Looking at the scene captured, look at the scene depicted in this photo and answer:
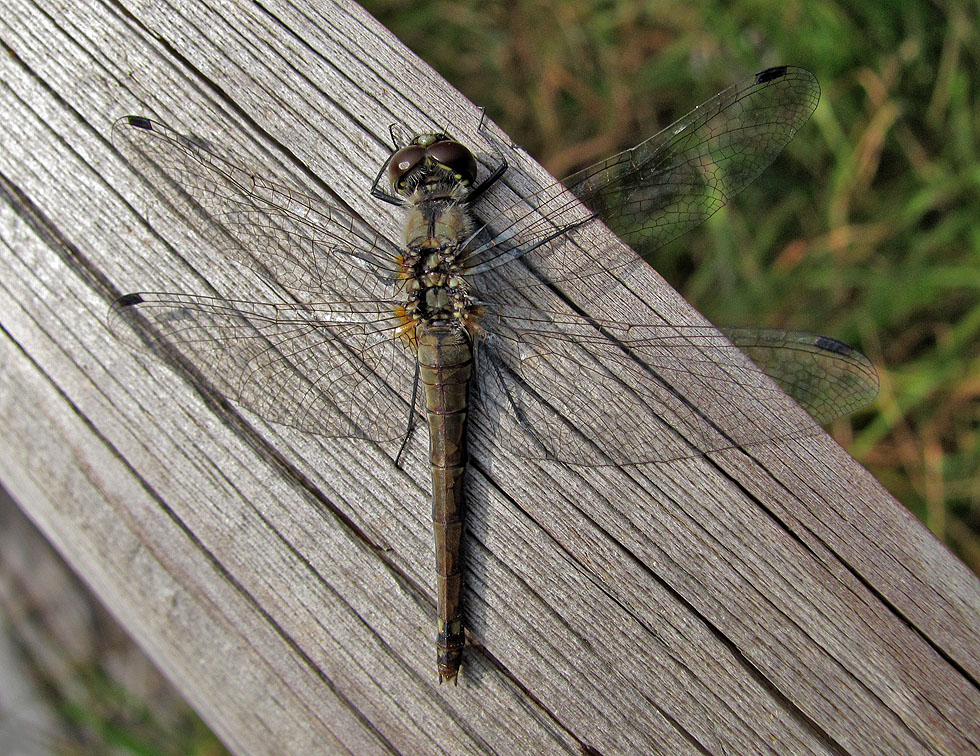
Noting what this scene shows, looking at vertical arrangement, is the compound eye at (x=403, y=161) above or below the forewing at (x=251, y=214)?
above

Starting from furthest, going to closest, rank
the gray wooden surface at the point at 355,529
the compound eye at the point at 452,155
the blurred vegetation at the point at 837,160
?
the blurred vegetation at the point at 837,160
the compound eye at the point at 452,155
the gray wooden surface at the point at 355,529

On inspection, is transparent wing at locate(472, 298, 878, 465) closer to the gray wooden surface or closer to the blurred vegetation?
the gray wooden surface

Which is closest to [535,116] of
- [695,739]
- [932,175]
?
[932,175]

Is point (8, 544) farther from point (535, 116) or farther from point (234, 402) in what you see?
point (535, 116)

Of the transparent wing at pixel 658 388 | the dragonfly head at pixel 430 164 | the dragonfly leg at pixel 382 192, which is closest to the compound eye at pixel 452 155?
the dragonfly head at pixel 430 164

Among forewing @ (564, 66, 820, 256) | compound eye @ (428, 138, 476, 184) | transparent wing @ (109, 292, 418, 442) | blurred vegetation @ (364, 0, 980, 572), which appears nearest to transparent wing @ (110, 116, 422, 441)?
transparent wing @ (109, 292, 418, 442)

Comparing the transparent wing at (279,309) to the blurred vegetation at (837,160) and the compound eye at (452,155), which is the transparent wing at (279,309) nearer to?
the compound eye at (452,155)

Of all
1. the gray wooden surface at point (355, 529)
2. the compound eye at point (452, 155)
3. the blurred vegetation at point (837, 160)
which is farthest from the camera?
the blurred vegetation at point (837, 160)

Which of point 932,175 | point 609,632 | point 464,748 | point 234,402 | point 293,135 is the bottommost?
point 464,748
